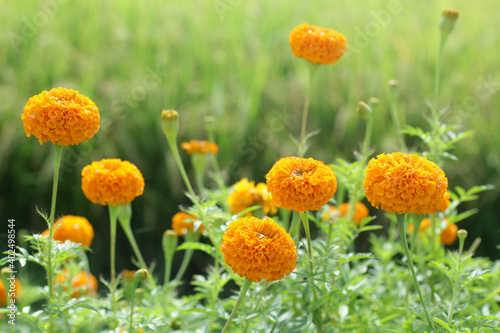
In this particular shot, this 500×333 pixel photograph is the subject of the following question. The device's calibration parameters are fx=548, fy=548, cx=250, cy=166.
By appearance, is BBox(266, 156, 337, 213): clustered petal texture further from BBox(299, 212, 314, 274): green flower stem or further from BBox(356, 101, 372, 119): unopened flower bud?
BBox(356, 101, 372, 119): unopened flower bud

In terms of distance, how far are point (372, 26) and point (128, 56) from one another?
155 centimetres

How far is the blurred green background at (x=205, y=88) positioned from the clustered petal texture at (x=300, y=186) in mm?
1123

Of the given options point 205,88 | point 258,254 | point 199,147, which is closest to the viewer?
point 258,254

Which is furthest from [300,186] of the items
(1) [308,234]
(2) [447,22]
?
(2) [447,22]

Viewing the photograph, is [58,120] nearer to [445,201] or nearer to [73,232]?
[73,232]

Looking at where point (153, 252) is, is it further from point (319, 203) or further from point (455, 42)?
point (455, 42)

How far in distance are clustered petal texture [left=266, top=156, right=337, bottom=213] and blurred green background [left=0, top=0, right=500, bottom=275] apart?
1123mm

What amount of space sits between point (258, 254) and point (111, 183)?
38 centimetres

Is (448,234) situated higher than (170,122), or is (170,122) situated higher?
(170,122)

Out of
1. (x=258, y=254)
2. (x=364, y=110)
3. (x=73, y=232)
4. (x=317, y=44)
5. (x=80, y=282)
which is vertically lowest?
(x=80, y=282)

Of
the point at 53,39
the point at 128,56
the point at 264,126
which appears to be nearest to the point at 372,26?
the point at 264,126

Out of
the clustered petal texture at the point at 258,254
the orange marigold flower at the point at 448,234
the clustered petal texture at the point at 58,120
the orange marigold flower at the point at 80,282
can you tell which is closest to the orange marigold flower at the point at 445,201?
the orange marigold flower at the point at 448,234

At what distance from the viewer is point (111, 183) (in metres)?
1.07

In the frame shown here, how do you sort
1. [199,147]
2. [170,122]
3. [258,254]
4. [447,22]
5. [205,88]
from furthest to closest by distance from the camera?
[205,88], [199,147], [447,22], [170,122], [258,254]
